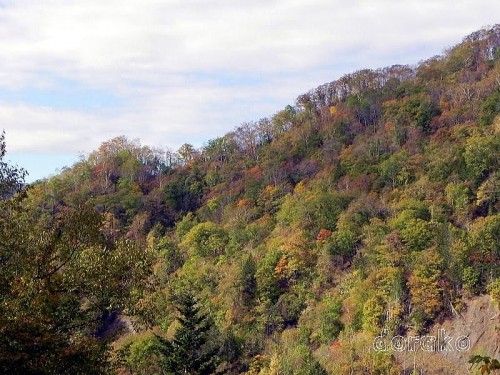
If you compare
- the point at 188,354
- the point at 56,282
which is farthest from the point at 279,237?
the point at 56,282

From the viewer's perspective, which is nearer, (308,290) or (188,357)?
(188,357)

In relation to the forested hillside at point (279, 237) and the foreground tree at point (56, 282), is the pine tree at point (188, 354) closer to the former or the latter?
the forested hillside at point (279, 237)

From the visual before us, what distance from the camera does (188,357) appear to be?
2320 cm

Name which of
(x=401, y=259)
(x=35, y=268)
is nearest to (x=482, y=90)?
(x=401, y=259)

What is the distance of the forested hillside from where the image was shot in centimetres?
1062

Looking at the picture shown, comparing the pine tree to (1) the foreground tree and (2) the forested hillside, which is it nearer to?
(2) the forested hillside

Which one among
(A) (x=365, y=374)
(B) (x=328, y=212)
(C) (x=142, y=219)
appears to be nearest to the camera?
(A) (x=365, y=374)

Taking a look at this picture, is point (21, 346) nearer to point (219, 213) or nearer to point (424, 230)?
point (424, 230)

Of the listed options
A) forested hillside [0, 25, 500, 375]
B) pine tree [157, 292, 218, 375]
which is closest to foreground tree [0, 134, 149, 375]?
forested hillside [0, 25, 500, 375]

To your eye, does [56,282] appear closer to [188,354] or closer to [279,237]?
[188,354]

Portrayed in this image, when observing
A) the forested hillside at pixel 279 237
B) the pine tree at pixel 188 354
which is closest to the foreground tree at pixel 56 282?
the forested hillside at pixel 279 237

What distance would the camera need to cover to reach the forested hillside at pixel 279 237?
10.6 m

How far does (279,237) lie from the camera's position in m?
51.0

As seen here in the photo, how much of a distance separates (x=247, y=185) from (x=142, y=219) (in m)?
11.7
